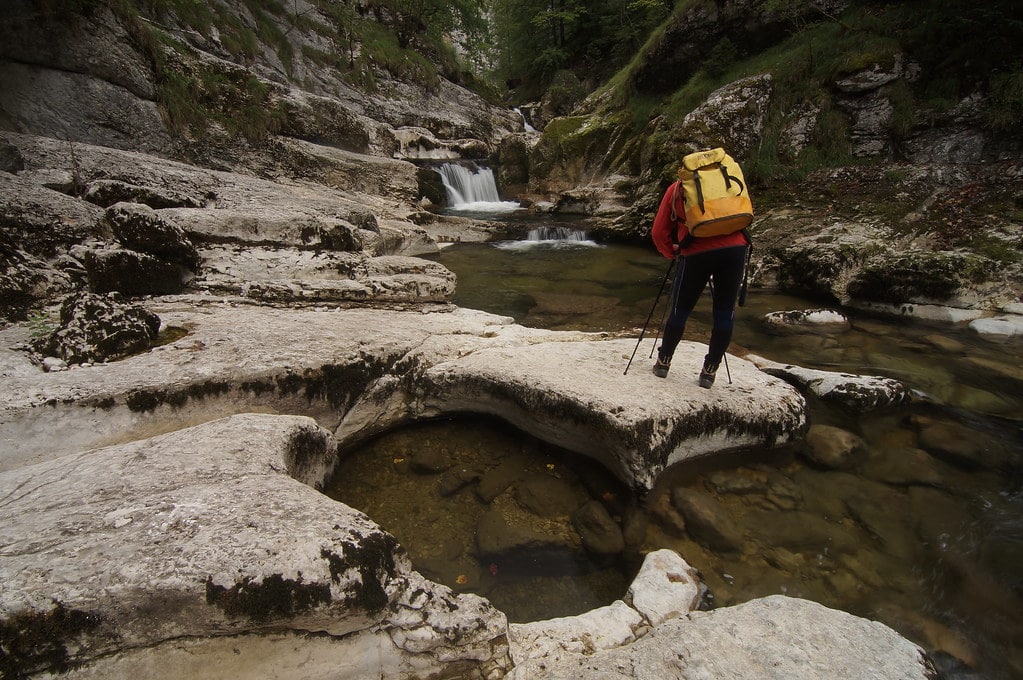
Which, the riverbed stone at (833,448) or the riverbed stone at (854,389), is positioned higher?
the riverbed stone at (854,389)

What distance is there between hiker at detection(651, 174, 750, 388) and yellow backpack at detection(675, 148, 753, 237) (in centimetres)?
15

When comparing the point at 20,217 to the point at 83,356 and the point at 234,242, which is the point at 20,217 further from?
the point at 83,356

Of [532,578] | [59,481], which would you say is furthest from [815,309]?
[59,481]

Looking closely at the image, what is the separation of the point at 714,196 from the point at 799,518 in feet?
9.59

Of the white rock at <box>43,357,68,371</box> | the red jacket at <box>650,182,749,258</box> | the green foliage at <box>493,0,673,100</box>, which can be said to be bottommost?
the white rock at <box>43,357,68,371</box>

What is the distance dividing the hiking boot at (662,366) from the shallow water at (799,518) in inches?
9.3

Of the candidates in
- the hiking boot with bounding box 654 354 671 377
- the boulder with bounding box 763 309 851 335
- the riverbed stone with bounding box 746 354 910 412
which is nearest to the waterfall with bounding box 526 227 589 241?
the boulder with bounding box 763 309 851 335

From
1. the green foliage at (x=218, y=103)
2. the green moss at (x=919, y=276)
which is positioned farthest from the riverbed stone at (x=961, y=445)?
the green foliage at (x=218, y=103)

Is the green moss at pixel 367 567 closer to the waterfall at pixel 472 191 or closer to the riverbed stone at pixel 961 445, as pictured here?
the riverbed stone at pixel 961 445

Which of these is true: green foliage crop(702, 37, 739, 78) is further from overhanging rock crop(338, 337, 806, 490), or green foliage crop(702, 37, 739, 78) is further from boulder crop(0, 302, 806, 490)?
overhanging rock crop(338, 337, 806, 490)

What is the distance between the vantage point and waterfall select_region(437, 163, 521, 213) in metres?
19.9

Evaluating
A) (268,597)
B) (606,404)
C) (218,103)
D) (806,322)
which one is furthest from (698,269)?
(218,103)

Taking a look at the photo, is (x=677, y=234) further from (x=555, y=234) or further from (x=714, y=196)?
(x=555, y=234)

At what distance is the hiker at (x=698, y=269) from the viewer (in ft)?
12.9
